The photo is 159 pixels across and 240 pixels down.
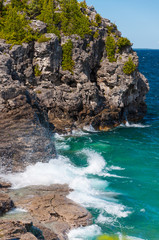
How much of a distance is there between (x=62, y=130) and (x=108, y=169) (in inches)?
398

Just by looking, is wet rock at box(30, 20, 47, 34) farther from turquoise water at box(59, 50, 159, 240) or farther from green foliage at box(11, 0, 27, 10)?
turquoise water at box(59, 50, 159, 240)

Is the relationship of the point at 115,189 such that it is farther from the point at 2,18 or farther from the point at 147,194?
the point at 2,18

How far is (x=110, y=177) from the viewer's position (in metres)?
26.3

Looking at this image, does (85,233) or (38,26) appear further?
(38,26)

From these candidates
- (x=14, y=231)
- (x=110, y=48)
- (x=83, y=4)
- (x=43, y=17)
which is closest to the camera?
(x=14, y=231)

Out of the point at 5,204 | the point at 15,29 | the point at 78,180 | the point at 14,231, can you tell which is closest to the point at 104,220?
the point at 78,180

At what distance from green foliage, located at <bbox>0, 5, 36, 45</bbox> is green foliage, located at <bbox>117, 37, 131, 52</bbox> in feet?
44.8

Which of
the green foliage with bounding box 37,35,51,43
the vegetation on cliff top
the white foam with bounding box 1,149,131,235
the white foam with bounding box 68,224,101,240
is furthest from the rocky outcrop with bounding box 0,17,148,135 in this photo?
the white foam with bounding box 68,224,101,240

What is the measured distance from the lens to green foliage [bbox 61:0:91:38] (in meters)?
42.8

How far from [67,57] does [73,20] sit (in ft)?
20.5

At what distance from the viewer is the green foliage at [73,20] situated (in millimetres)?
42844

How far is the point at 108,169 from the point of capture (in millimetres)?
28266

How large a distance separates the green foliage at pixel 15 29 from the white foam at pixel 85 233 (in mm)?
27258

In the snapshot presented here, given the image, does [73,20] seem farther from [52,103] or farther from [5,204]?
[5,204]
